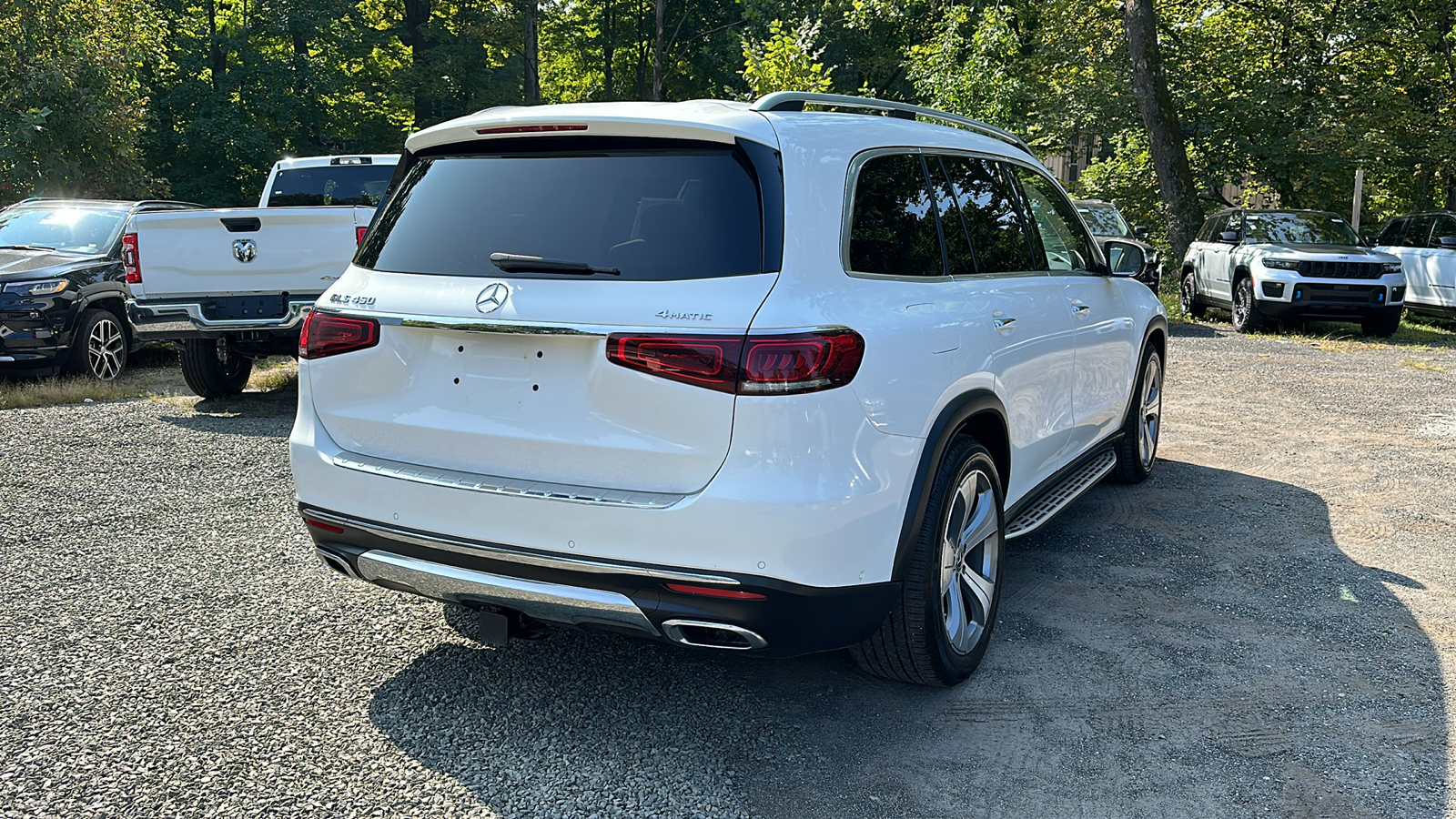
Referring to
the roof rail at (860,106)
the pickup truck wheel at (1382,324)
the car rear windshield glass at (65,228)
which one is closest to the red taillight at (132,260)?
the car rear windshield glass at (65,228)

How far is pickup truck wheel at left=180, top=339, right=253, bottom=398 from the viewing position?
31.3 feet

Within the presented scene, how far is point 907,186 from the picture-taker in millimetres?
3947

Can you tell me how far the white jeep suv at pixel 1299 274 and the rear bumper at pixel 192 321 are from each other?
1184 centimetres

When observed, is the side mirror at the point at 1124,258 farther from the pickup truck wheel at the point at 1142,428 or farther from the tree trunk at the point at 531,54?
the tree trunk at the point at 531,54

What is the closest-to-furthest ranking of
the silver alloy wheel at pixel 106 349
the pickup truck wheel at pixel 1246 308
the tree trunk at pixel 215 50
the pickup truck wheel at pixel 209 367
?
the pickup truck wheel at pixel 209 367
the silver alloy wheel at pixel 106 349
the pickup truck wheel at pixel 1246 308
the tree trunk at pixel 215 50

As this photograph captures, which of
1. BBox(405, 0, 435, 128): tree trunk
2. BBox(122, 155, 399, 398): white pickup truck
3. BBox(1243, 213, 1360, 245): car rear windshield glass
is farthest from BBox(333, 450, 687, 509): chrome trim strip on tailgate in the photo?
BBox(405, 0, 435, 128): tree trunk

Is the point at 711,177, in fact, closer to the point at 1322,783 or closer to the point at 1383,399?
the point at 1322,783

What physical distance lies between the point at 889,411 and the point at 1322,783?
5.20 feet

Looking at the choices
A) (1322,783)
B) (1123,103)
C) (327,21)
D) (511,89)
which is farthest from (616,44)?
(1322,783)

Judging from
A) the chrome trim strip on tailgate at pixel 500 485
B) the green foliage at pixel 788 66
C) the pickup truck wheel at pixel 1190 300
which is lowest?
Result: the pickup truck wheel at pixel 1190 300

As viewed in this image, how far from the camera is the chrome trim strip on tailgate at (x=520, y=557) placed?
307cm

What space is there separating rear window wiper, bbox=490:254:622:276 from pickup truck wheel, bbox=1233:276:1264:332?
1397 cm

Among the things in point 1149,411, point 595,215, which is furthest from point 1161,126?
point 595,215

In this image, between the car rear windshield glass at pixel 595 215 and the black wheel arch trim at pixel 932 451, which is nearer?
the car rear windshield glass at pixel 595 215
